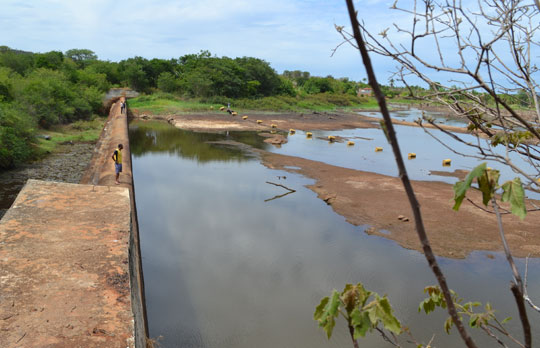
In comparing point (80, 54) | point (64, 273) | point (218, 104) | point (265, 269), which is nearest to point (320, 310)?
point (64, 273)

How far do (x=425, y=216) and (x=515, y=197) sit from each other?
12252mm

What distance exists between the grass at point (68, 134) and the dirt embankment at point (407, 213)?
1090 centimetres

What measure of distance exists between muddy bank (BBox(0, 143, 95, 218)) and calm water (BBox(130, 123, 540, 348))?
3054mm

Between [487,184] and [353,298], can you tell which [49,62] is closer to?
[353,298]

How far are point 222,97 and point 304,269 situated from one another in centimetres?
4090

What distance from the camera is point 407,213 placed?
12.9 metres

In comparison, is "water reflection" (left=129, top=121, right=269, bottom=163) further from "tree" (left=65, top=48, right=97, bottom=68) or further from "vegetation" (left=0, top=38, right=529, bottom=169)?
"tree" (left=65, top=48, right=97, bottom=68)

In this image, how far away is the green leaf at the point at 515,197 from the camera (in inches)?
45.4

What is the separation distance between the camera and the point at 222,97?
157ft

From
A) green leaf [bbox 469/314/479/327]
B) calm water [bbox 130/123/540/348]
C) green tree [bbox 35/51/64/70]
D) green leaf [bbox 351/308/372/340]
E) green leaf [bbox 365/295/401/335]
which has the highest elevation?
green tree [bbox 35/51/64/70]

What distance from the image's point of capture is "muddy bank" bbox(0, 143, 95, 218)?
506 inches

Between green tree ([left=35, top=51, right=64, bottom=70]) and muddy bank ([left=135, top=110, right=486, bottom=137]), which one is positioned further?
green tree ([left=35, top=51, right=64, bottom=70])

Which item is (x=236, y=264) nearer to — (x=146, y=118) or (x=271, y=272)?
(x=271, y=272)

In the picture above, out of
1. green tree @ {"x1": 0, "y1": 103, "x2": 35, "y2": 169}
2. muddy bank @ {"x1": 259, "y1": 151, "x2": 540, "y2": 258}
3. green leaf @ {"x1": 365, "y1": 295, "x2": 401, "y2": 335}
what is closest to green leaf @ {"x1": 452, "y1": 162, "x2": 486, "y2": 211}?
green leaf @ {"x1": 365, "y1": 295, "x2": 401, "y2": 335}
